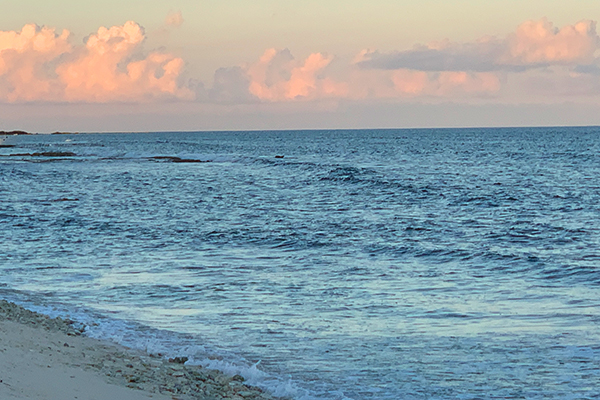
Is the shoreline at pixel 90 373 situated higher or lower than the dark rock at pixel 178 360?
higher

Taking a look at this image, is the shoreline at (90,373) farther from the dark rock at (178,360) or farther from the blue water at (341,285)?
the blue water at (341,285)

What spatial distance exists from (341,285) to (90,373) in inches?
274

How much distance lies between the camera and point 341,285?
1382cm

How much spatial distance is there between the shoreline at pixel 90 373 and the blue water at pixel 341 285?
467 mm

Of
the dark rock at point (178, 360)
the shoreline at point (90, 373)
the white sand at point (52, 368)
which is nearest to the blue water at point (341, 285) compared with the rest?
the dark rock at point (178, 360)

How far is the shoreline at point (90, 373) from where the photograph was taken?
6.71 meters

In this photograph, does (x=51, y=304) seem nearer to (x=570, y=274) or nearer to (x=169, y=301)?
(x=169, y=301)

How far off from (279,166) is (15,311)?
52.2 metres

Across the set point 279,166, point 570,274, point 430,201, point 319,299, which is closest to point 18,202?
point 430,201

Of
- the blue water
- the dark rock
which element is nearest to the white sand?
the dark rock

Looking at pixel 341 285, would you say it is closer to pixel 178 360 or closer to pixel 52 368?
pixel 178 360

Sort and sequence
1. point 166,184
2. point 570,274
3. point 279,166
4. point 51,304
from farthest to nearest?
→ point 279,166
point 166,184
point 570,274
point 51,304

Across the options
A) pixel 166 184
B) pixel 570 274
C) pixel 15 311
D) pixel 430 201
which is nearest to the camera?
pixel 15 311

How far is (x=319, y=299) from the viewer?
41.3ft
